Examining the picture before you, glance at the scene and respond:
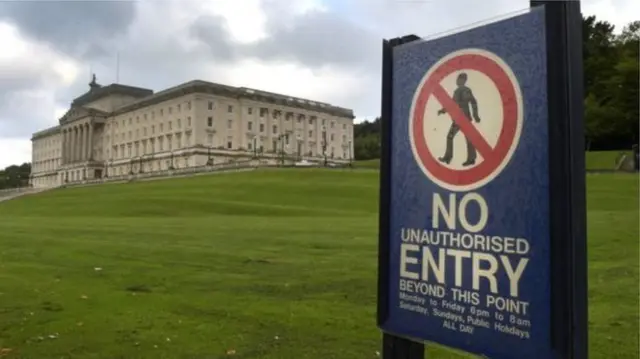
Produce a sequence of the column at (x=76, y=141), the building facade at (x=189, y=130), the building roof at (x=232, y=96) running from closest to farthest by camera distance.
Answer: the building facade at (x=189, y=130) < the building roof at (x=232, y=96) < the column at (x=76, y=141)

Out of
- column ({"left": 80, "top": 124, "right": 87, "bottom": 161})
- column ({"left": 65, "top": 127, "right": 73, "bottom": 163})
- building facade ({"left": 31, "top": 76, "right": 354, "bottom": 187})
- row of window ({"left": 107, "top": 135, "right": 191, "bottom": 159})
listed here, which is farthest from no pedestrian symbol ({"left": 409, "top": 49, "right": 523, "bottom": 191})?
column ({"left": 65, "top": 127, "right": 73, "bottom": 163})

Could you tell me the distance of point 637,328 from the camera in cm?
655

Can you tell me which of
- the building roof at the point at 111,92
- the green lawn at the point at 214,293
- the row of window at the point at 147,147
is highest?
the building roof at the point at 111,92

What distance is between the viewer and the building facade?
108 m

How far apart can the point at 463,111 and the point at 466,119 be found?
5 centimetres

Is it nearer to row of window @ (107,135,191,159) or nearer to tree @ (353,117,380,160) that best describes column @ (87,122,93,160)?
row of window @ (107,135,191,159)

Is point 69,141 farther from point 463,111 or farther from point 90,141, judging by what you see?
point 463,111

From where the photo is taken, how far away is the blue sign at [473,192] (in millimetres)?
3070

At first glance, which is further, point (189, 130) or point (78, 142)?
point (78, 142)

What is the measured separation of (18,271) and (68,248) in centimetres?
331

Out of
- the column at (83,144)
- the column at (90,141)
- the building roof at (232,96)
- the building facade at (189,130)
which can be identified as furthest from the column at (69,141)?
the building roof at (232,96)

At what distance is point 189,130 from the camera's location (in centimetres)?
10694

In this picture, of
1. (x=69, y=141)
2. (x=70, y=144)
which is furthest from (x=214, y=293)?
(x=69, y=141)

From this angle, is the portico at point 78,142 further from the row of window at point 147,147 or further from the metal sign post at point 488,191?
the metal sign post at point 488,191
